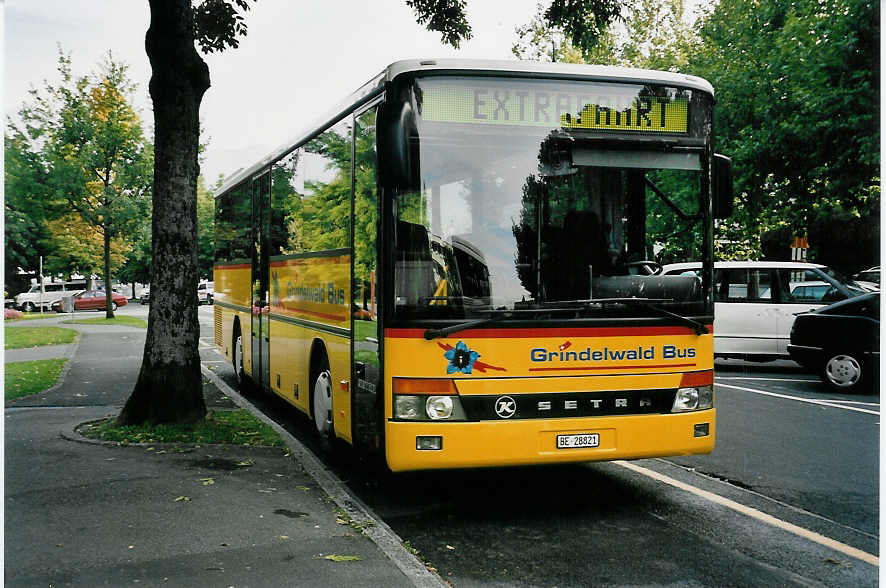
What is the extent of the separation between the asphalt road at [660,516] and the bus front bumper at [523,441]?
0.49 m

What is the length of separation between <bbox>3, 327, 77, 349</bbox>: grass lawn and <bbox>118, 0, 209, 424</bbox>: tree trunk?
1436 centimetres

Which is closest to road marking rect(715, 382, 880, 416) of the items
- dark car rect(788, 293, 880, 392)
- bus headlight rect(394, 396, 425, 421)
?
dark car rect(788, 293, 880, 392)

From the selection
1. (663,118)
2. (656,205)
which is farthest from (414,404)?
(663,118)

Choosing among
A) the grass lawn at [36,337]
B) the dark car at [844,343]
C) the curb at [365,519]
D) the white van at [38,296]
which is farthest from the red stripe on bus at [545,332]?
the white van at [38,296]

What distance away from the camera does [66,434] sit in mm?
9289

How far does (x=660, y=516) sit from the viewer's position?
6527mm

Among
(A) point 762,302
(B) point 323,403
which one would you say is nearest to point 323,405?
(B) point 323,403

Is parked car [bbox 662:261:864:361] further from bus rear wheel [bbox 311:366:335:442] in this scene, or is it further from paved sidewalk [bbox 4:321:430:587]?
paved sidewalk [bbox 4:321:430:587]

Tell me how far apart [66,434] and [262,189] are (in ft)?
12.3

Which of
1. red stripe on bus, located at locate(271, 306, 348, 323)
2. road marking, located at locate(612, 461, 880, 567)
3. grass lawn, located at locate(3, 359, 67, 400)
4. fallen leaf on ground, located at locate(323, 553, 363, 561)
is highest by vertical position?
red stripe on bus, located at locate(271, 306, 348, 323)

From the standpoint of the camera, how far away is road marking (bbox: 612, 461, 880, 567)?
5703 mm

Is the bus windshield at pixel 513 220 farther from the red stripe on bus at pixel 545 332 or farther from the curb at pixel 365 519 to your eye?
the curb at pixel 365 519

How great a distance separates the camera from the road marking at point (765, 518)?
570 cm

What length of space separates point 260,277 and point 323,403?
3535mm
